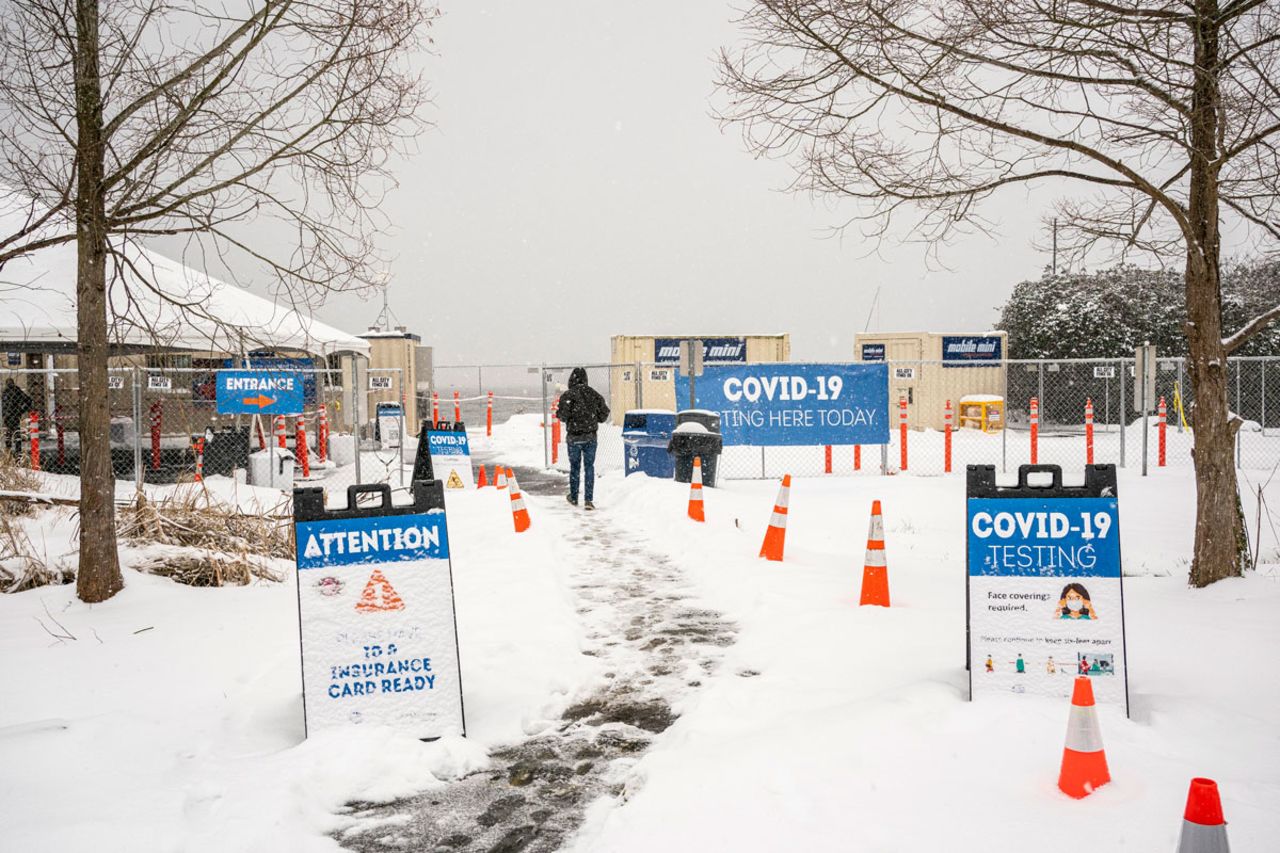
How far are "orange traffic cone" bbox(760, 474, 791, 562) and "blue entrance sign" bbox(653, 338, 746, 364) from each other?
20.1 m

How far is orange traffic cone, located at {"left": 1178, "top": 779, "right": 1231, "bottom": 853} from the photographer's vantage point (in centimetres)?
226

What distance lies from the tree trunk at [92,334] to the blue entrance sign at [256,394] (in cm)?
660

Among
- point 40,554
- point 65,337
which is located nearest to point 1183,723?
point 40,554

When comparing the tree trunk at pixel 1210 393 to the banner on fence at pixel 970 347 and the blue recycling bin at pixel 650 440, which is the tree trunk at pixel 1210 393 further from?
the banner on fence at pixel 970 347

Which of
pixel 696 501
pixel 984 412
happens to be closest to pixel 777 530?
pixel 696 501

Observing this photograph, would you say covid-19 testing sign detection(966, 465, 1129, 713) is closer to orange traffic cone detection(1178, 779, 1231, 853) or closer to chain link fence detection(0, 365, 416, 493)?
orange traffic cone detection(1178, 779, 1231, 853)

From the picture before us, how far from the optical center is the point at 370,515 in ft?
13.8

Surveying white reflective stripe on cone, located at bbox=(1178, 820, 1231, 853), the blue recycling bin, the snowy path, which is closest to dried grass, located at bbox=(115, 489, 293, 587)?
the snowy path

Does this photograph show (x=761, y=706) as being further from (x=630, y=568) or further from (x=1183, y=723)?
(x=630, y=568)

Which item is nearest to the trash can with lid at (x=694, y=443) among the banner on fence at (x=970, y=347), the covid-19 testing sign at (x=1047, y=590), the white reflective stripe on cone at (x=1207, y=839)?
the covid-19 testing sign at (x=1047, y=590)

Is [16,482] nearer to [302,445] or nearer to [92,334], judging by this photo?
[92,334]

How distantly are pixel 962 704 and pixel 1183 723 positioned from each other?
3.32 feet

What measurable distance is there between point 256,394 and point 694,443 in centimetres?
662

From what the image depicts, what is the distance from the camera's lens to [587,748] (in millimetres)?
4195
